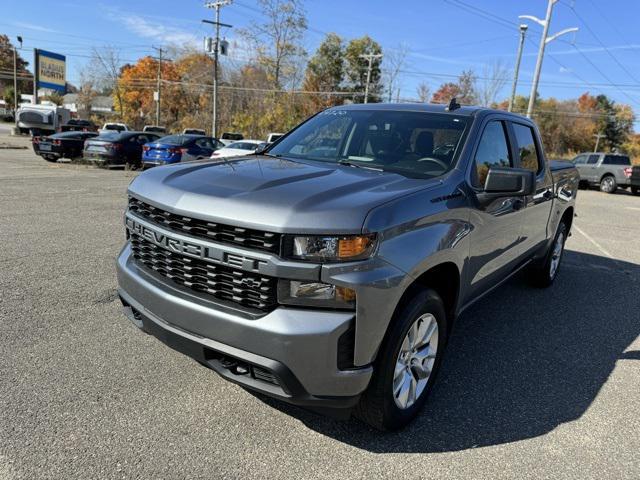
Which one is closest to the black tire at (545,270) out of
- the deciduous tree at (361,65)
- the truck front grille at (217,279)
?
the truck front grille at (217,279)

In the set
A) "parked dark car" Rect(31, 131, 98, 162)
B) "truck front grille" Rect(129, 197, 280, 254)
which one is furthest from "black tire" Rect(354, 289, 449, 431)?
"parked dark car" Rect(31, 131, 98, 162)

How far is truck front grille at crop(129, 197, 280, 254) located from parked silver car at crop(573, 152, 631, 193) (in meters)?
24.2

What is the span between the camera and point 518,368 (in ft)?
12.5

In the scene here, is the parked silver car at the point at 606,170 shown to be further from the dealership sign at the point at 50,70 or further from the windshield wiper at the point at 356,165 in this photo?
the dealership sign at the point at 50,70

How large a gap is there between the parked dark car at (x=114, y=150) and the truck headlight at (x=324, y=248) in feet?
59.1

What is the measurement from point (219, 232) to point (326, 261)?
57cm

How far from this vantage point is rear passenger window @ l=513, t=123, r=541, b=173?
4426mm

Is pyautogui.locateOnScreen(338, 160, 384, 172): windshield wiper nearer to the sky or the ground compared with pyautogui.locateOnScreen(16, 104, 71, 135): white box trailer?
nearer to the sky

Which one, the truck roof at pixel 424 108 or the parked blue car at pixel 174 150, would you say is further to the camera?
the parked blue car at pixel 174 150

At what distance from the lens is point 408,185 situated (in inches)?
112

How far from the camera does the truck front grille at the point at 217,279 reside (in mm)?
2346

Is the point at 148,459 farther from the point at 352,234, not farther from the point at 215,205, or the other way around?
the point at 352,234

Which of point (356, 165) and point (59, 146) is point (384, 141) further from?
point (59, 146)

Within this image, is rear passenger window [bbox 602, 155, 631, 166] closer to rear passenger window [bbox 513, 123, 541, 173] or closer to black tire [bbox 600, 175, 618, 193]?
black tire [bbox 600, 175, 618, 193]
